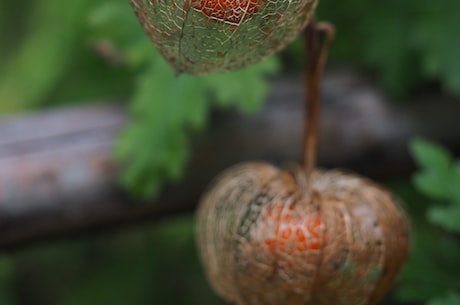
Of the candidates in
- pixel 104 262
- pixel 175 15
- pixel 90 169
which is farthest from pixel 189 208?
pixel 175 15

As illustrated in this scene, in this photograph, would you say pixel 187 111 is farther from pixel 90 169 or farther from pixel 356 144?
pixel 356 144

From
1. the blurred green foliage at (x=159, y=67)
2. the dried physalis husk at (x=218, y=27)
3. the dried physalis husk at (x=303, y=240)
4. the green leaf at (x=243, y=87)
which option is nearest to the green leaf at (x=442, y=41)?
the blurred green foliage at (x=159, y=67)

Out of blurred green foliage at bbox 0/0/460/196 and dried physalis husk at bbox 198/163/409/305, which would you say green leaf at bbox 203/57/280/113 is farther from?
dried physalis husk at bbox 198/163/409/305

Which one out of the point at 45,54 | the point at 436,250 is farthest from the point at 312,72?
the point at 45,54

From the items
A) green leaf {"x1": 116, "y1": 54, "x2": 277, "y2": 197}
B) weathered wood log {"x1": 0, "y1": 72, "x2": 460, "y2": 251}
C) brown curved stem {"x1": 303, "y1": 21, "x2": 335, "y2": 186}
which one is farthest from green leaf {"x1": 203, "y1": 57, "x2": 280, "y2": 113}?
brown curved stem {"x1": 303, "y1": 21, "x2": 335, "y2": 186}

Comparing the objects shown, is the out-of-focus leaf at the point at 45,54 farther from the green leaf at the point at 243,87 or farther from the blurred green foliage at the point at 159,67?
the green leaf at the point at 243,87

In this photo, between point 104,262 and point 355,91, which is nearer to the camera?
point 355,91

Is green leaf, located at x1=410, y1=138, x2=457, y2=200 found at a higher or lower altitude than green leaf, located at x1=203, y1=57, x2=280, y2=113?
lower
